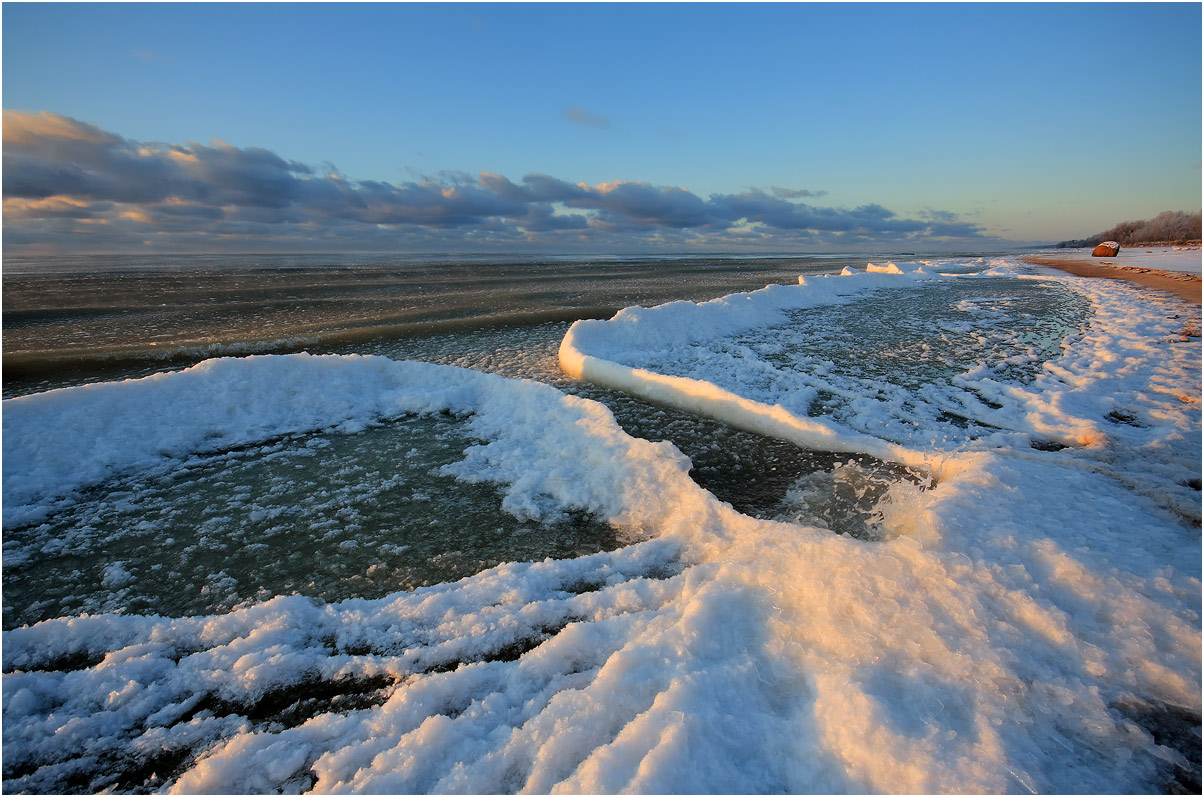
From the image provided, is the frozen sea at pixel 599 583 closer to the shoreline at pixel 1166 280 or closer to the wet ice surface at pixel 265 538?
the wet ice surface at pixel 265 538

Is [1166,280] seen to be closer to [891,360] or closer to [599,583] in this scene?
[891,360]

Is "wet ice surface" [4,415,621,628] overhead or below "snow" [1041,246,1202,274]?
below

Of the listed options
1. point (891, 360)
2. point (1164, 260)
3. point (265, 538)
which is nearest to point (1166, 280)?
point (1164, 260)

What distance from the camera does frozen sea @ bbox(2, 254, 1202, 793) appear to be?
236 centimetres

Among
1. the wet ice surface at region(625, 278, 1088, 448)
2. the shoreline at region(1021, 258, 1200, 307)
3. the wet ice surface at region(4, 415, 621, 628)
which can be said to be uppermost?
the shoreline at region(1021, 258, 1200, 307)

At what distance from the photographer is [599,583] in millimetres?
3725

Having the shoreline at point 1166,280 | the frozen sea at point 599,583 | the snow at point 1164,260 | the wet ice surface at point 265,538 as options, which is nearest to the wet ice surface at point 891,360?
the frozen sea at point 599,583

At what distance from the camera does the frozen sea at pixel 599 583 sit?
2357 millimetres

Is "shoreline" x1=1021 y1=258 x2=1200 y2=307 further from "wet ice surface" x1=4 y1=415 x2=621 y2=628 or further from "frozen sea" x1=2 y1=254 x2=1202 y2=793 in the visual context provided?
"wet ice surface" x1=4 y1=415 x2=621 y2=628

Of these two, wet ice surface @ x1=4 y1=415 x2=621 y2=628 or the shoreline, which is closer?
wet ice surface @ x1=4 y1=415 x2=621 y2=628

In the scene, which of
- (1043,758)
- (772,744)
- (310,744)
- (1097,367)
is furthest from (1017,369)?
(310,744)

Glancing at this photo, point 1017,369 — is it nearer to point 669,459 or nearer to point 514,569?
point 669,459

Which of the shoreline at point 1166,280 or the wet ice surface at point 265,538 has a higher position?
the shoreline at point 1166,280

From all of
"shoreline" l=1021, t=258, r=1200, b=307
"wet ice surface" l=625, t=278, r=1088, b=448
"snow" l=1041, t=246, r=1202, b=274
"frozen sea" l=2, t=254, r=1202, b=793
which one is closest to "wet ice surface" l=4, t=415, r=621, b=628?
"frozen sea" l=2, t=254, r=1202, b=793
